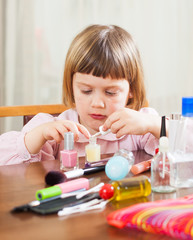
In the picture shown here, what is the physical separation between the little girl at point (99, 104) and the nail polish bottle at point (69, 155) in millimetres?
103

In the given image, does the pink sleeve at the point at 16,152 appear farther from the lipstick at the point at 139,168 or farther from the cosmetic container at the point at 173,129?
the cosmetic container at the point at 173,129

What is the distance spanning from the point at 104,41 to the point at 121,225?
29.7 inches

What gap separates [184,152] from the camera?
86 centimetres

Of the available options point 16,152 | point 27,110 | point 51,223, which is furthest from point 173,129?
point 27,110

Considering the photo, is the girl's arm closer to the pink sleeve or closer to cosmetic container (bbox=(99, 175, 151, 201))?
the pink sleeve

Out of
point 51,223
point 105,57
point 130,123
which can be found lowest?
point 51,223

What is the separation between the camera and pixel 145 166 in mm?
962

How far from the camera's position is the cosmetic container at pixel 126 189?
741 millimetres

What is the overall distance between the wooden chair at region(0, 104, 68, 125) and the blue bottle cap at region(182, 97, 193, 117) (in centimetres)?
74

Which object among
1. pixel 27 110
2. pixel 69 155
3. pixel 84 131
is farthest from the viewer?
pixel 27 110

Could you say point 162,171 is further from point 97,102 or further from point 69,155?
point 97,102

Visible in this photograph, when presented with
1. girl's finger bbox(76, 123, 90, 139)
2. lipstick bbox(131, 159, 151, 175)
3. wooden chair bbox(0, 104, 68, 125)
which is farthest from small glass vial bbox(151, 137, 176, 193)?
wooden chair bbox(0, 104, 68, 125)

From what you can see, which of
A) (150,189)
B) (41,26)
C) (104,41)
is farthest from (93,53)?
(41,26)

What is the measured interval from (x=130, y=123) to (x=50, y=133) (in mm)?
213
